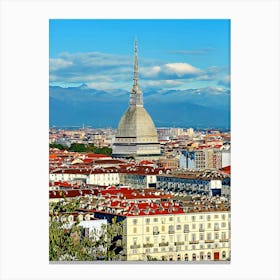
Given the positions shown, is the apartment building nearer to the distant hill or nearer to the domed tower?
the distant hill

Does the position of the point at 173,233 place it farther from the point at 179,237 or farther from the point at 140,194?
the point at 140,194

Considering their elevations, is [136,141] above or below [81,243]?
above

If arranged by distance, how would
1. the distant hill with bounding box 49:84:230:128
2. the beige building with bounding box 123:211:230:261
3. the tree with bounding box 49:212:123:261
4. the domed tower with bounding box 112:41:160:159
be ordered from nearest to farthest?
the tree with bounding box 49:212:123:261 → the beige building with bounding box 123:211:230:261 → the distant hill with bounding box 49:84:230:128 → the domed tower with bounding box 112:41:160:159

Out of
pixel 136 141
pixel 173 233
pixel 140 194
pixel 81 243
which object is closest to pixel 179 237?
pixel 173 233

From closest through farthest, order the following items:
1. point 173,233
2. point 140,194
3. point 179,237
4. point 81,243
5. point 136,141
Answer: point 81,243, point 179,237, point 173,233, point 140,194, point 136,141

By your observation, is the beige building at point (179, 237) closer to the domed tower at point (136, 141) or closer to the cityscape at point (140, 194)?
the cityscape at point (140, 194)

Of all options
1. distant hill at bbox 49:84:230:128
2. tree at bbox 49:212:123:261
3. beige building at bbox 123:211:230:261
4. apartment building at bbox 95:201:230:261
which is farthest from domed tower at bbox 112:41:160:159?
tree at bbox 49:212:123:261
